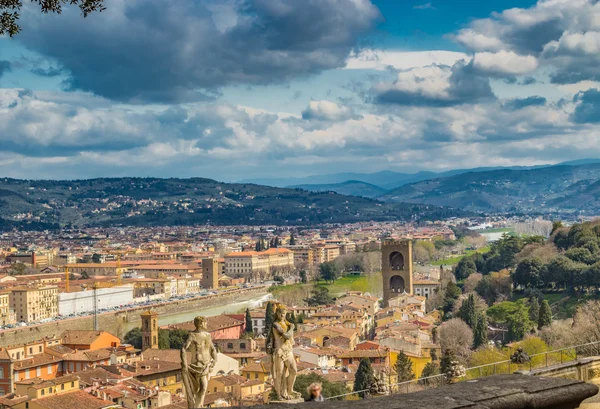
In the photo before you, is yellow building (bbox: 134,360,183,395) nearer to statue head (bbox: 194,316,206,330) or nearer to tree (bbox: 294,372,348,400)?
tree (bbox: 294,372,348,400)

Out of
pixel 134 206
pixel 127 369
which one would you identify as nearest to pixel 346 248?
pixel 127 369

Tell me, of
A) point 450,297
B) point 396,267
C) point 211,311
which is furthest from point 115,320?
point 450,297

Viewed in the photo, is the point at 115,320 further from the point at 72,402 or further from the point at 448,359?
the point at 448,359

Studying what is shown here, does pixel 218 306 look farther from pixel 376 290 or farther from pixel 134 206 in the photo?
pixel 134 206

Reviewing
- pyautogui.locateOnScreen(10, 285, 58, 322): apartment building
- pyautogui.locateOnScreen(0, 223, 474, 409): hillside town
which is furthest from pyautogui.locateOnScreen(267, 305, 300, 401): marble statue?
pyautogui.locateOnScreen(10, 285, 58, 322): apartment building

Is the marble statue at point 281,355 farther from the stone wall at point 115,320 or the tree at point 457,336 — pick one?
the stone wall at point 115,320
